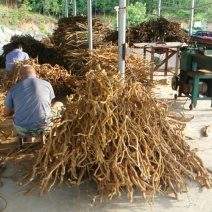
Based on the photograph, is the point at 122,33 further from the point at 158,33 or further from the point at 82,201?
the point at 158,33

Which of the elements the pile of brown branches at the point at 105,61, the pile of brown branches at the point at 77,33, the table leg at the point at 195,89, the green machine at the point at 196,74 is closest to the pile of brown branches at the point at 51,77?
the pile of brown branches at the point at 105,61

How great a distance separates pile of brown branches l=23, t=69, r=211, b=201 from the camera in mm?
3096

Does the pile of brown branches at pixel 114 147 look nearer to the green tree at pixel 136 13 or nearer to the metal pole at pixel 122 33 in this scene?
the metal pole at pixel 122 33

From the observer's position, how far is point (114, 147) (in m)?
3.19

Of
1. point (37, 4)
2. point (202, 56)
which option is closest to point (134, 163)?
point (202, 56)

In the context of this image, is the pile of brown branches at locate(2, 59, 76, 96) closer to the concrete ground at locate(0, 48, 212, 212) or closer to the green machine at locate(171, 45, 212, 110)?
the green machine at locate(171, 45, 212, 110)

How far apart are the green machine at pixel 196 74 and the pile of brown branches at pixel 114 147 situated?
3.10m

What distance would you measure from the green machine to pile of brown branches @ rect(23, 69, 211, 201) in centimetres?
310

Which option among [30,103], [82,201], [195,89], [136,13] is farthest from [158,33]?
[136,13]

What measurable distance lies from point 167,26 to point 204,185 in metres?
8.43

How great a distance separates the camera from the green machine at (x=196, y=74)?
6305 mm

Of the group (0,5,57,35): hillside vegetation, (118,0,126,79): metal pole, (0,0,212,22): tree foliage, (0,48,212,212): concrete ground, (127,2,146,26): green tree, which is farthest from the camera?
(0,5,57,35): hillside vegetation

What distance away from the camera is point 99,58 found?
7.03m

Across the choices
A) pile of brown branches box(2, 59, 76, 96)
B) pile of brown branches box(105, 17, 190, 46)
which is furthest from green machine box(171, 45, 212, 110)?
pile of brown branches box(105, 17, 190, 46)
